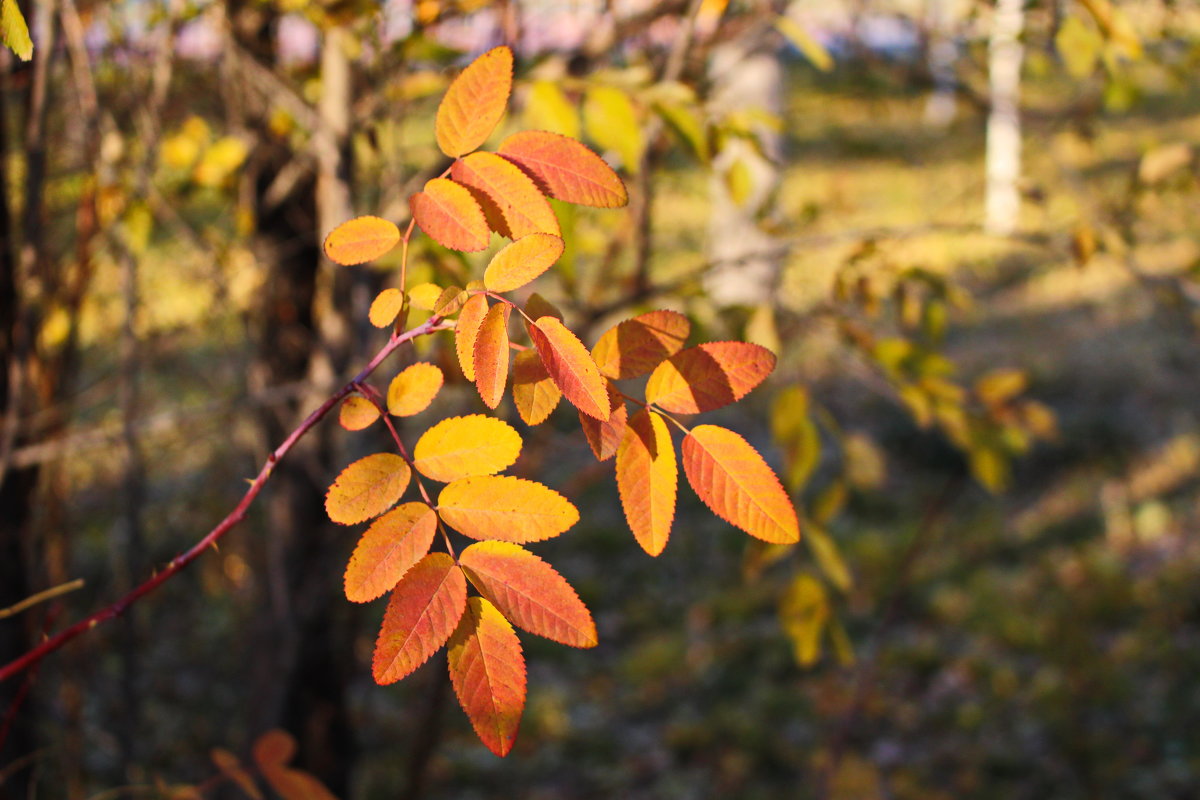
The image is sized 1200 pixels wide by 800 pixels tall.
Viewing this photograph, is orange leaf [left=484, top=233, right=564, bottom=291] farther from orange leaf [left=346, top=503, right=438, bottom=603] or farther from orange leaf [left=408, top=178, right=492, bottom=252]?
orange leaf [left=346, top=503, right=438, bottom=603]

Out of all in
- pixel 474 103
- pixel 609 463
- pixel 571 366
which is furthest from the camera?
pixel 609 463

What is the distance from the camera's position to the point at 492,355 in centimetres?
50

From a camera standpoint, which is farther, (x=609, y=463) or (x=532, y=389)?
(x=609, y=463)

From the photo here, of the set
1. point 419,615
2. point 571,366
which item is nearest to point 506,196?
point 571,366

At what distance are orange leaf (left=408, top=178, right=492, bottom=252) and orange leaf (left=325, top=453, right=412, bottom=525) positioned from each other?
135mm

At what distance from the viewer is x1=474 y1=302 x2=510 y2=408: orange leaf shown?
490mm

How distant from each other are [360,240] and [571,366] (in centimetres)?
18

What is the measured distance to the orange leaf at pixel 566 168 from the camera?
0.57 meters

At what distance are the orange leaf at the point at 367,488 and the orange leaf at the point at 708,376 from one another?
16 centimetres

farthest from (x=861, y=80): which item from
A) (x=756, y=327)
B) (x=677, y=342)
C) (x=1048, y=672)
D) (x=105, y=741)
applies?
(x=1048, y=672)

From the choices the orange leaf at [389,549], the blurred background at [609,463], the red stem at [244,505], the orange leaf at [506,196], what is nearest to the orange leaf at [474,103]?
the orange leaf at [506,196]

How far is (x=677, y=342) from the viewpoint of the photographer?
569mm

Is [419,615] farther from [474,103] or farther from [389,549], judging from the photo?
[474,103]

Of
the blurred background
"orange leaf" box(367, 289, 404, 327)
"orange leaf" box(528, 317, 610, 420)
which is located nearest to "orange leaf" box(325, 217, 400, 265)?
"orange leaf" box(367, 289, 404, 327)
